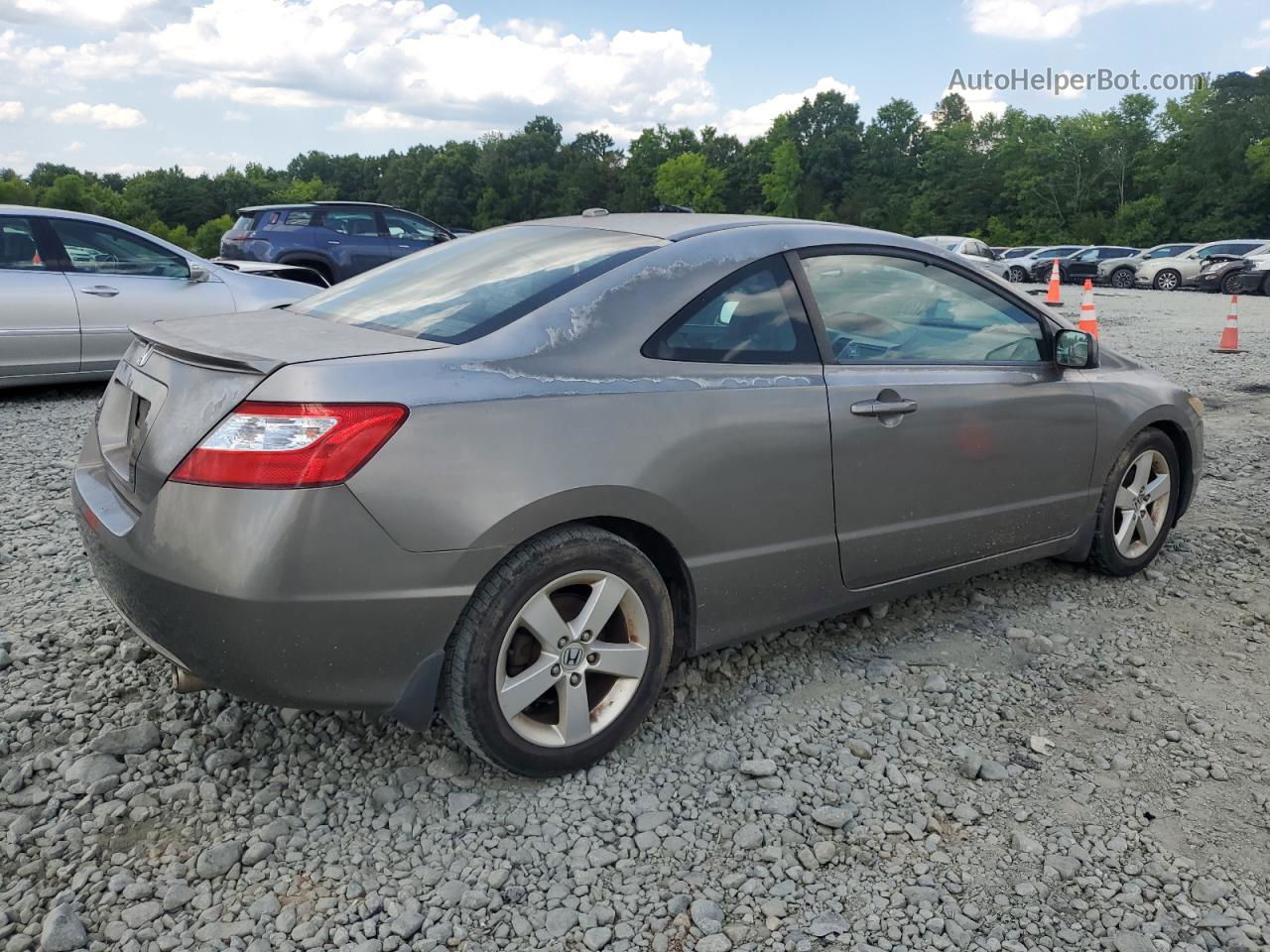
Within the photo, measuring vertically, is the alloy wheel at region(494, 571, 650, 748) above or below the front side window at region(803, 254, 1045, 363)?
below

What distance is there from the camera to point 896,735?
3076 millimetres

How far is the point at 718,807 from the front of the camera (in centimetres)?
271

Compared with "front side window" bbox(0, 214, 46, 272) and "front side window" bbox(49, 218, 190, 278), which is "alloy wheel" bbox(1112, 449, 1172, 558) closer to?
"front side window" bbox(49, 218, 190, 278)

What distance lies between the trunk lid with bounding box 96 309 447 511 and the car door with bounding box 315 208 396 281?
12805mm

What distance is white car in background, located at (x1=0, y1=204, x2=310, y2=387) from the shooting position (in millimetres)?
7570

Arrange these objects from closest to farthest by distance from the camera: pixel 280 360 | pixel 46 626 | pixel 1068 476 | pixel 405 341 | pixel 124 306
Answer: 1. pixel 280 360
2. pixel 405 341
3. pixel 46 626
4. pixel 1068 476
5. pixel 124 306

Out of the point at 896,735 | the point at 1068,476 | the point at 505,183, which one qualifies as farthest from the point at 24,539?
the point at 505,183

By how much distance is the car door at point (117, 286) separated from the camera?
7.82m

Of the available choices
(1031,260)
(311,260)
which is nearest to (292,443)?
(311,260)

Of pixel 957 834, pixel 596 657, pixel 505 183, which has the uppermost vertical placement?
pixel 505 183

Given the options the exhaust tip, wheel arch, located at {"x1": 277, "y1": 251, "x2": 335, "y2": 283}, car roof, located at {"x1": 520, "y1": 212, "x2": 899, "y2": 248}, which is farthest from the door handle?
wheel arch, located at {"x1": 277, "y1": 251, "x2": 335, "y2": 283}

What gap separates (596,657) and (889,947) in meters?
1.01

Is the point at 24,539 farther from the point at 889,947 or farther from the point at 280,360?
the point at 889,947

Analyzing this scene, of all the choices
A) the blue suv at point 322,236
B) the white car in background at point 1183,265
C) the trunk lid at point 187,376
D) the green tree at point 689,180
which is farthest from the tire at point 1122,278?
the green tree at point 689,180
